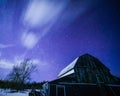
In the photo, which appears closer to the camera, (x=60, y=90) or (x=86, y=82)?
(x=60, y=90)

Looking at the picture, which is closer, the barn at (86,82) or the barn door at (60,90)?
the barn door at (60,90)

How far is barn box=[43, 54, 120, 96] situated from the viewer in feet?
45.9

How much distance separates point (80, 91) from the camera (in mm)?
14469

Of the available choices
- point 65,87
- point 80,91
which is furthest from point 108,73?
point 65,87

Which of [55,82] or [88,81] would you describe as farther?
[88,81]

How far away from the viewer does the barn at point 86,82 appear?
14.0 m

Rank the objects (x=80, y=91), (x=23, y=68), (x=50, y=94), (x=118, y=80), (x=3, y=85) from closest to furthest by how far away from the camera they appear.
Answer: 1. (x=50, y=94)
2. (x=80, y=91)
3. (x=118, y=80)
4. (x=3, y=85)
5. (x=23, y=68)

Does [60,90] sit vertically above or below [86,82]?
below

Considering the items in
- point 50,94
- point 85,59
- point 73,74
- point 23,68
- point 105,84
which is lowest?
point 50,94

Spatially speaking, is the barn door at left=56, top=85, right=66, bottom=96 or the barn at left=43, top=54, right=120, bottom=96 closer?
the barn door at left=56, top=85, right=66, bottom=96

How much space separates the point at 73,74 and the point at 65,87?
205 cm

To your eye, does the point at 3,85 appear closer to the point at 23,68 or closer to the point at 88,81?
the point at 23,68

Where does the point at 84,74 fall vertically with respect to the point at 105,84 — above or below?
above

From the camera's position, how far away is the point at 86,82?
49.8 ft
